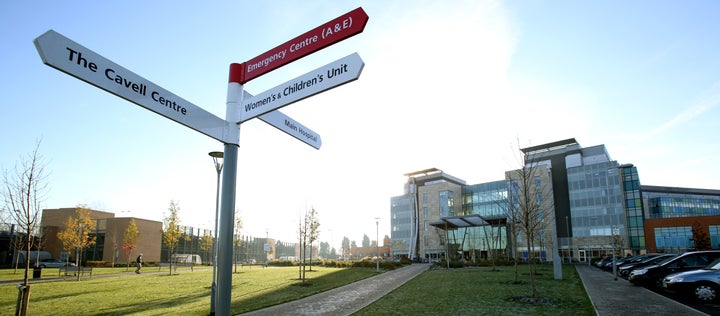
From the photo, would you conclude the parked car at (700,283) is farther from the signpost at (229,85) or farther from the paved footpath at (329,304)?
the signpost at (229,85)

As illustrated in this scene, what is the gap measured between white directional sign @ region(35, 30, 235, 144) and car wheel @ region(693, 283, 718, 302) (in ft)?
52.9

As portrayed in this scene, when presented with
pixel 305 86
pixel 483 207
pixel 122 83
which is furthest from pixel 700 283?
pixel 483 207

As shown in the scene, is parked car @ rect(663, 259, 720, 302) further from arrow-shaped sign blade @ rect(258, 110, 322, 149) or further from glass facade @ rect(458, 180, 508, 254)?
glass facade @ rect(458, 180, 508, 254)

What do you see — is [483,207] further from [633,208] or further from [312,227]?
[312,227]

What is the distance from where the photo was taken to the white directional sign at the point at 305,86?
12.6 feet

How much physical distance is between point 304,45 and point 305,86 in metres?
0.42

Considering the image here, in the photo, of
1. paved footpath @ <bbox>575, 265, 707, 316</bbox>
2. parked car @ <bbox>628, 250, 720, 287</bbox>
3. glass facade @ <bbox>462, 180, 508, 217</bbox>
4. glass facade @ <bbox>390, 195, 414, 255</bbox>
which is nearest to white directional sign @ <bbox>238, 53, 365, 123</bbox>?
paved footpath @ <bbox>575, 265, 707, 316</bbox>

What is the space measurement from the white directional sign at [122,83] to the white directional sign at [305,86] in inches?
15.0

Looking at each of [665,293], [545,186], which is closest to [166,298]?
[665,293]

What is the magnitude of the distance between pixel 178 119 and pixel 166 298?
47.4 ft

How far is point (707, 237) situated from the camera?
188 feet

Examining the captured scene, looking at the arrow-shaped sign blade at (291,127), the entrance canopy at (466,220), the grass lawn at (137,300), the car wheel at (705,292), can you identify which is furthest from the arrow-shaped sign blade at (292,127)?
the entrance canopy at (466,220)

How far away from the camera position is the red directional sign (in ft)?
12.1

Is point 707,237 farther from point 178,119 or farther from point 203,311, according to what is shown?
point 178,119
